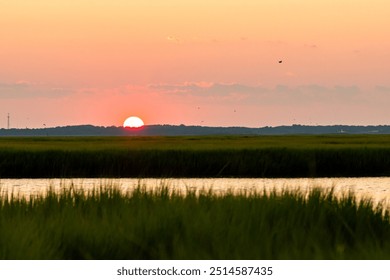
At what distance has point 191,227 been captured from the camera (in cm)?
1261

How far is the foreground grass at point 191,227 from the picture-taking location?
1127 cm

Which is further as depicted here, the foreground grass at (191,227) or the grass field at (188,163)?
the grass field at (188,163)

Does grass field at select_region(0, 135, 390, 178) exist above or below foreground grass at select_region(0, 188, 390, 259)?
above

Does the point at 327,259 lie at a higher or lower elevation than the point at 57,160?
lower

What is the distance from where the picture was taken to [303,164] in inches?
1718

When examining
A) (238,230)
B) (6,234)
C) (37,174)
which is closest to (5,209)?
(6,234)

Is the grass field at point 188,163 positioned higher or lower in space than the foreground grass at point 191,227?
higher

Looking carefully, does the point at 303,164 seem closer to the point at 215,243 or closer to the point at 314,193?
the point at 314,193

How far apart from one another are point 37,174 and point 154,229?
30284 mm

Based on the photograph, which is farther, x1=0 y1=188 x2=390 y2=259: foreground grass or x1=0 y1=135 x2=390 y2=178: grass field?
x1=0 y1=135 x2=390 y2=178: grass field

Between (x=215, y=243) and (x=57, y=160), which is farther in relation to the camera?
(x=57, y=160)

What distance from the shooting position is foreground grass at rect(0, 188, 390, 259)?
11273 mm
